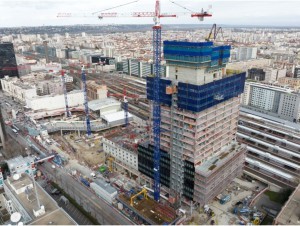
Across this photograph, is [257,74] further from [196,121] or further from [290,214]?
[290,214]

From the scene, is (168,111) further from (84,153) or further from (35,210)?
(84,153)

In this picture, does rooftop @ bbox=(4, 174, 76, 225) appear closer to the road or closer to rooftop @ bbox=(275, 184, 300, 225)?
the road

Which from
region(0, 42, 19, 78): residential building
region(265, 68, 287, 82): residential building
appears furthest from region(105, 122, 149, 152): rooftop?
region(0, 42, 19, 78): residential building

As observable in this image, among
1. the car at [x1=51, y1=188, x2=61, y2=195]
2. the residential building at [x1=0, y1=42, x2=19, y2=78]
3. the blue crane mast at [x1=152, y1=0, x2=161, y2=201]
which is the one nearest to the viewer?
the blue crane mast at [x1=152, y1=0, x2=161, y2=201]

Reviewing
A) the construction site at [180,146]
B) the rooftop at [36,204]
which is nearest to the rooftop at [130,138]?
the construction site at [180,146]

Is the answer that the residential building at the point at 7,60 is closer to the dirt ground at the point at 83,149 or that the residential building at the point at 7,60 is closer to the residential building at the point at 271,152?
the dirt ground at the point at 83,149
